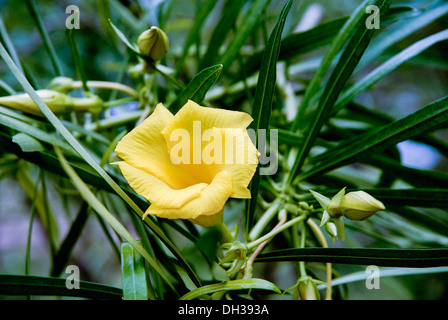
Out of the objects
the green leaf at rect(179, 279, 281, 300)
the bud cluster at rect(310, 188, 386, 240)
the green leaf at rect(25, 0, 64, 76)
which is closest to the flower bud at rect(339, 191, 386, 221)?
the bud cluster at rect(310, 188, 386, 240)

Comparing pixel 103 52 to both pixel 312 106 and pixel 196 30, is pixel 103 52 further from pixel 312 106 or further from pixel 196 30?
pixel 312 106

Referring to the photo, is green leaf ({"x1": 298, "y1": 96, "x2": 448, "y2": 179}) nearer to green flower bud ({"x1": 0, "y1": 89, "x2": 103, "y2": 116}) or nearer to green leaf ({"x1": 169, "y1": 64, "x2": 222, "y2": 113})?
green leaf ({"x1": 169, "y1": 64, "x2": 222, "y2": 113})

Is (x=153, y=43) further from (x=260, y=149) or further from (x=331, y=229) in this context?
(x=331, y=229)

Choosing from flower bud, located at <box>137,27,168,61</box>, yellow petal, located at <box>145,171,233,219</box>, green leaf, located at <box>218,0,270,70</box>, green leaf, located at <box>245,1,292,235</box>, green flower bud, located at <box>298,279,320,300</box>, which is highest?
green leaf, located at <box>218,0,270,70</box>

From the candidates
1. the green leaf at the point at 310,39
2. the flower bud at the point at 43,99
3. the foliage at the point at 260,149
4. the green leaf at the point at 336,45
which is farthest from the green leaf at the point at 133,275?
the green leaf at the point at 310,39

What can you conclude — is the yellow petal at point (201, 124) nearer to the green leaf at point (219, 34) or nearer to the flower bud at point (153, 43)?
the flower bud at point (153, 43)

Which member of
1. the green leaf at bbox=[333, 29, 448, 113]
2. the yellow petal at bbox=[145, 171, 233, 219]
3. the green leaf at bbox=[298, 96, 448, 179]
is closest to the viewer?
the yellow petal at bbox=[145, 171, 233, 219]

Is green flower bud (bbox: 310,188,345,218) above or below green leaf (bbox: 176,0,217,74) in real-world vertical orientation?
below
